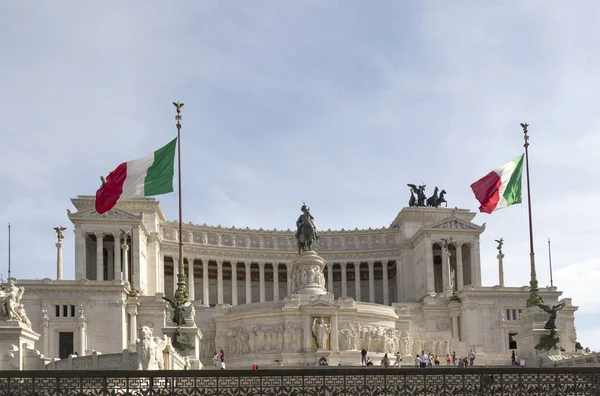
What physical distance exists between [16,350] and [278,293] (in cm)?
7337

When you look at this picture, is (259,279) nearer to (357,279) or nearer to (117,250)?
(357,279)

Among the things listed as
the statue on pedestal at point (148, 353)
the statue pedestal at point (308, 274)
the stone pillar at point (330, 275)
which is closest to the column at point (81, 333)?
the statue pedestal at point (308, 274)

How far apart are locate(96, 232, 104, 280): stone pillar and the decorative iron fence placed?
239 feet

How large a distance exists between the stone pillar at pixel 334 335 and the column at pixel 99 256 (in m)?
33.3

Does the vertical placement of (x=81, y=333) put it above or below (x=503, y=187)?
below

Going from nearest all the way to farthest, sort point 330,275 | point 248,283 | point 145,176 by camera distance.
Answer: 1. point 145,176
2. point 248,283
3. point 330,275

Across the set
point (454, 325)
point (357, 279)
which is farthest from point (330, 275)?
point (454, 325)

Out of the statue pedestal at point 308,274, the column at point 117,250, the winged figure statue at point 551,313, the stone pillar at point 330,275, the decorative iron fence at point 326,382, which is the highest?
the column at point 117,250

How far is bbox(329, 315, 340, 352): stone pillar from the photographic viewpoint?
71537mm

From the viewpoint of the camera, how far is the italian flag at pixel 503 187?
53000 mm

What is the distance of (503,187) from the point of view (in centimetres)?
5325

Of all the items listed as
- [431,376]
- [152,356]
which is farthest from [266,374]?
[152,356]

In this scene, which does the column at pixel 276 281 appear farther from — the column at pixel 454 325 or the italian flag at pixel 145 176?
the italian flag at pixel 145 176

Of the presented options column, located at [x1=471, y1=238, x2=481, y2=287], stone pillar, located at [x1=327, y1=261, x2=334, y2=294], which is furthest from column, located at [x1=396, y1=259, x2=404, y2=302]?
column, located at [x1=471, y1=238, x2=481, y2=287]
